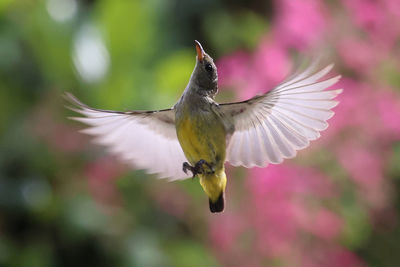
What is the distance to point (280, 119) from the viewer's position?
3.19 feet

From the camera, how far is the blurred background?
2.20 meters

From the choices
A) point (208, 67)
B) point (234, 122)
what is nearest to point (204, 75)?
point (208, 67)

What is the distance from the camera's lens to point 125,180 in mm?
2377

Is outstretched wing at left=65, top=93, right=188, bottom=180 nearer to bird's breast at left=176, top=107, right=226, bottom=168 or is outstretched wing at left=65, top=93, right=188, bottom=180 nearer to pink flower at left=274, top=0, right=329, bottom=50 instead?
bird's breast at left=176, top=107, right=226, bottom=168

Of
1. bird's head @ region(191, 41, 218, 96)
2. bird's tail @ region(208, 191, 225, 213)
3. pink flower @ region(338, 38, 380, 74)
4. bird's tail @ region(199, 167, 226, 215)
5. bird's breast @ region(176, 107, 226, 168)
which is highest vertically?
pink flower @ region(338, 38, 380, 74)

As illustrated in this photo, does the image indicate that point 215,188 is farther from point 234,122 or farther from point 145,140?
point 145,140

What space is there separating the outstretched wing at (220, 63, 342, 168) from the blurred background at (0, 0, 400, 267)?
1148 mm

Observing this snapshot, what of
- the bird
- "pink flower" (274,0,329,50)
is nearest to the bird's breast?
the bird

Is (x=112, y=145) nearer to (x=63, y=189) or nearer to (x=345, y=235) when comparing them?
(x=63, y=189)

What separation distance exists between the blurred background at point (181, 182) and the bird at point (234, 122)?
1150 millimetres

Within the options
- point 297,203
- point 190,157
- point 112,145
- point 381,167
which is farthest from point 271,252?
point 190,157

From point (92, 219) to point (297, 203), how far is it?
77 cm

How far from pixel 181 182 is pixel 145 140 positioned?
1.08 m

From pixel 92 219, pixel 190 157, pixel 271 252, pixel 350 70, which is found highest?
pixel 350 70
